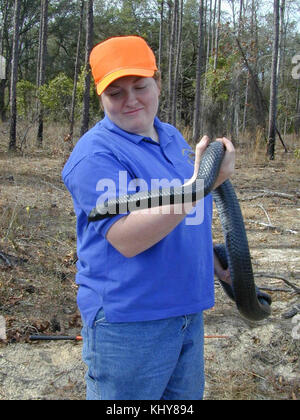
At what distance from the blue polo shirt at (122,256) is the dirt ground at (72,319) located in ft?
4.98

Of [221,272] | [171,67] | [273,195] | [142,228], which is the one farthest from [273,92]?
[142,228]

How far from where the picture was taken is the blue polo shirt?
1354mm

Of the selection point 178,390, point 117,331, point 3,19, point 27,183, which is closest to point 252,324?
point 178,390

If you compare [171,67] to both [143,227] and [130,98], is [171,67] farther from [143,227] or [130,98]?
[143,227]

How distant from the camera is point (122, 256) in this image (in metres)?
1.40

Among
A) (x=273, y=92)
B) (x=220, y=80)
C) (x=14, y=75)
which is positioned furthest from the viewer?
(x=220, y=80)

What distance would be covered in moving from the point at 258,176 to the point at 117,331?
10387mm

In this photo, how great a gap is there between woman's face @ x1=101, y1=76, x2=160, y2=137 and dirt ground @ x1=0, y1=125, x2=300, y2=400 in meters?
Result: 1.83

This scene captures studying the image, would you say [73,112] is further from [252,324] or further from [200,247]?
[200,247]

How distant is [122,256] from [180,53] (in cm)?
2071

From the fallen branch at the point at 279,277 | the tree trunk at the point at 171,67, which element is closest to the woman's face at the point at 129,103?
the fallen branch at the point at 279,277

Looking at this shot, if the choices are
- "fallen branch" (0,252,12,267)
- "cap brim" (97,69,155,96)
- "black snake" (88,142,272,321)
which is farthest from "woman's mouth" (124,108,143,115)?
"fallen branch" (0,252,12,267)

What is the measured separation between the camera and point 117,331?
1433 millimetres

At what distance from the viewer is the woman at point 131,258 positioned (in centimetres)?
138
